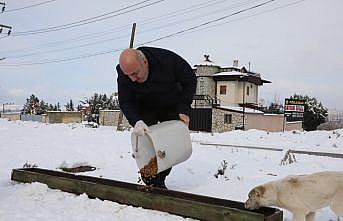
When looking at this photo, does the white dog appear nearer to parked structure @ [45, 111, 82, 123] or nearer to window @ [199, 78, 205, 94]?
parked structure @ [45, 111, 82, 123]

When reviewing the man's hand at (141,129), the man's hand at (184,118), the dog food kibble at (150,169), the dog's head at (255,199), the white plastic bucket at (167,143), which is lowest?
the dog's head at (255,199)

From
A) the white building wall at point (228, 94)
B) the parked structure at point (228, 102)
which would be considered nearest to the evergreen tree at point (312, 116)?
the parked structure at point (228, 102)

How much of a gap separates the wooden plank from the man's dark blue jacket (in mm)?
834

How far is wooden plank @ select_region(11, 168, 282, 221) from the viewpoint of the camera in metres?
3.52

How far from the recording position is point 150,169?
444cm

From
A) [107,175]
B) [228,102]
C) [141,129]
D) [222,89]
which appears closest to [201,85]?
[222,89]

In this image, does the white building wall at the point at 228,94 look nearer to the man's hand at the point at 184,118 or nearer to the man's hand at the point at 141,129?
the man's hand at the point at 184,118

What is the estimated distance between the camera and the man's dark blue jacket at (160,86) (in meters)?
4.45

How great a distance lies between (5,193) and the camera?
4836 millimetres

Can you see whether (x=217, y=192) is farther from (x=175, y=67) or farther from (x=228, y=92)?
(x=228, y=92)

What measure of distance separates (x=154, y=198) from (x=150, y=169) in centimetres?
40

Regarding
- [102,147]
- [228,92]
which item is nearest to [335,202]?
[102,147]

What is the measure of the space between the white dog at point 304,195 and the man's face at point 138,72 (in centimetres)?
175

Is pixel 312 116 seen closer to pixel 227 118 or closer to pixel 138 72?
pixel 227 118
